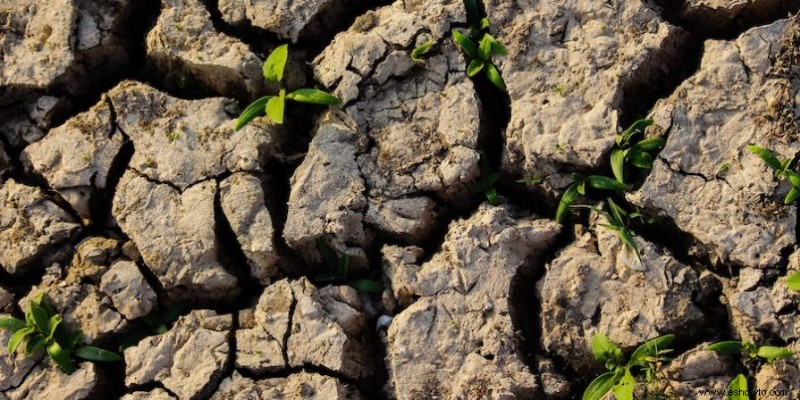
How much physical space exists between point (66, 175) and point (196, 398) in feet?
3.92

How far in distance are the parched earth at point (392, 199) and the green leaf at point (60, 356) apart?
0.05 metres

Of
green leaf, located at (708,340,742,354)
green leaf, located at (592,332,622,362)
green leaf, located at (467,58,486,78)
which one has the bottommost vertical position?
green leaf, located at (708,340,742,354)

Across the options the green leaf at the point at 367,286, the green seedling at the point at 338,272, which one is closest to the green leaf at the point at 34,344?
the green seedling at the point at 338,272

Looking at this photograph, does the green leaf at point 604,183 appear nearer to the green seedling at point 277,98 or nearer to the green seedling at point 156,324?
the green seedling at point 277,98

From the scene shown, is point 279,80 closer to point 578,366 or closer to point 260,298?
point 260,298

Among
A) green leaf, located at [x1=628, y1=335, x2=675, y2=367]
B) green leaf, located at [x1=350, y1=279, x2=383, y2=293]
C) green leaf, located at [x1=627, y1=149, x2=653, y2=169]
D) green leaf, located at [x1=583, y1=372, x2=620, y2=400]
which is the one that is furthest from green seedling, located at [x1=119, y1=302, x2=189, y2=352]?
green leaf, located at [x1=627, y1=149, x2=653, y2=169]

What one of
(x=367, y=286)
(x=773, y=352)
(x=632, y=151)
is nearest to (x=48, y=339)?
(x=367, y=286)

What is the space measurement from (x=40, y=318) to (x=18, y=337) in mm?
115

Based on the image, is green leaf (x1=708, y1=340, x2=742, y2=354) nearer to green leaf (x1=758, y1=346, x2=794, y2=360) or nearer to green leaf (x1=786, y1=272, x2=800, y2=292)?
green leaf (x1=758, y1=346, x2=794, y2=360)

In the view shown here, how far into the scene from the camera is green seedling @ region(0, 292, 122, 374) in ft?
11.0

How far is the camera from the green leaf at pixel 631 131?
321cm

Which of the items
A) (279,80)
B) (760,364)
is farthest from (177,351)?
(760,364)

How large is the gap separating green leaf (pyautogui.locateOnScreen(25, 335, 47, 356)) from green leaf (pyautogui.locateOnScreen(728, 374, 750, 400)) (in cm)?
272

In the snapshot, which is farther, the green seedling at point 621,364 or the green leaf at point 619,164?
the green leaf at point 619,164
